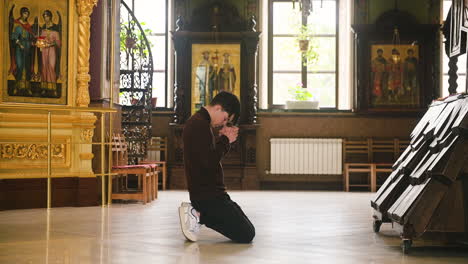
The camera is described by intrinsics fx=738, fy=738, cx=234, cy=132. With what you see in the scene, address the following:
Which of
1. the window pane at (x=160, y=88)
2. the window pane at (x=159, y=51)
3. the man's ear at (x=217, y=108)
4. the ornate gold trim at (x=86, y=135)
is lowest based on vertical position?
the ornate gold trim at (x=86, y=135)

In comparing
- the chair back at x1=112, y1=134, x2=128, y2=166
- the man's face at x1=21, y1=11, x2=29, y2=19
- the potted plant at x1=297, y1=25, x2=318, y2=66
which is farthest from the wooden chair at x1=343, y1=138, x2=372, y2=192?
the man's face at x1=21, y1=11, x2=29, y2=19

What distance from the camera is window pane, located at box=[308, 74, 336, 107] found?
13.3 m

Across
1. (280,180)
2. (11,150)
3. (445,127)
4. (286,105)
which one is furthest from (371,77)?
(445,127)

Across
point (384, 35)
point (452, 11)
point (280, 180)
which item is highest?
point (384, 35)

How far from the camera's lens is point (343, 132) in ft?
42.2

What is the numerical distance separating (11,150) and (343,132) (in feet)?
21.4

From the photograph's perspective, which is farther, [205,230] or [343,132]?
[343,132]

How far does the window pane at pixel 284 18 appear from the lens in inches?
523

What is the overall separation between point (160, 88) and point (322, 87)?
2.92 metres

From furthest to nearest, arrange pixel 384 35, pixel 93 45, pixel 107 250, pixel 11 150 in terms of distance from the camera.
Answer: pixel 384 35
pixel 93 45
pixel 11 150
pixel 107 250

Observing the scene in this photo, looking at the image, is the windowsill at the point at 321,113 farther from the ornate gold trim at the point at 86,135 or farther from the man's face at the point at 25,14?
the man's face at the point at 25,14

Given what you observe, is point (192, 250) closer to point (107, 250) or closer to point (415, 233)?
point (107, 250)

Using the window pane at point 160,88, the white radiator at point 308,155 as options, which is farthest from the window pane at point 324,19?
the window pane at point 160,88

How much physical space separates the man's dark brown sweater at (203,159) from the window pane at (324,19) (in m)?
8.55
